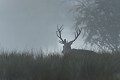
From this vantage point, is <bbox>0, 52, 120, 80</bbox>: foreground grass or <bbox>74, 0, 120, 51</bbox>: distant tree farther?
<bbox>74, 0, 120, 51</bbox>: distant tree

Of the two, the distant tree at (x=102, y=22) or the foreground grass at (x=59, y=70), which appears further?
the distant tree at (x=102, y=22)

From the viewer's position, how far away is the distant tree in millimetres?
35344

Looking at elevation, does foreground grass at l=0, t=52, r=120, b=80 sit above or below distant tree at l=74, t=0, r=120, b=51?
below

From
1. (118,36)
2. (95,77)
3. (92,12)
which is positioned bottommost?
(95,77)

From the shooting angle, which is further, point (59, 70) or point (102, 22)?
point (102, 22)

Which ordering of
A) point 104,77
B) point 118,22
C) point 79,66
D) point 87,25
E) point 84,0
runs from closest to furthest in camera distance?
1. point 104,77
2. point 79,66
3. point 118,22
4. point 87,25
5. point 84,0

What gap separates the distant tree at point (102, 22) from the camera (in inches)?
1391

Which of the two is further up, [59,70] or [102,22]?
[102,22]

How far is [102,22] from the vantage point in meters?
36.4

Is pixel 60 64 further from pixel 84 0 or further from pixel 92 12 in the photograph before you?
pixel 84 0

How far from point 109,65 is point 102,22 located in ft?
90.2

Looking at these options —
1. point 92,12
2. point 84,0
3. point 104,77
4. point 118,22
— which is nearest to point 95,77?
point 104,77

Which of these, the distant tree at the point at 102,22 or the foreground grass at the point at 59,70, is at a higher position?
the distant tree at the point at 102,22

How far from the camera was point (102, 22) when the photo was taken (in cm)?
3641
